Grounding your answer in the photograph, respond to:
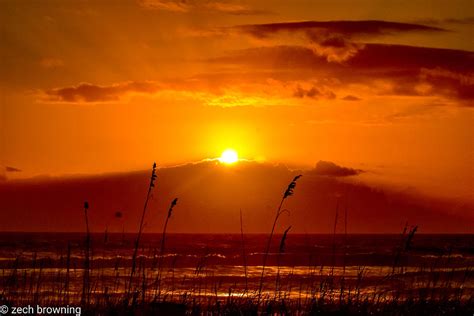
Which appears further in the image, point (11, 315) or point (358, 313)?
point (358, 313)

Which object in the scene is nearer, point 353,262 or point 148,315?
point 148,315

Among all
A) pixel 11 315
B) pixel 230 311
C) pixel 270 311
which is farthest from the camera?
pixel 230 311

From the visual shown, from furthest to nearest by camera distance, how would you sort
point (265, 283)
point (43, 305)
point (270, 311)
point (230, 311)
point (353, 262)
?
point (353, 262), point (265, 283), point (43, 305), point (230, 311), point (270, 311)

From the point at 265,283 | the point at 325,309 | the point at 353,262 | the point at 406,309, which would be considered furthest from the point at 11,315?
the point at 353,262

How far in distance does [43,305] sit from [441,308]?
6.39m

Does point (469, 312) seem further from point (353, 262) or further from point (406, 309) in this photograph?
point (353, 262)

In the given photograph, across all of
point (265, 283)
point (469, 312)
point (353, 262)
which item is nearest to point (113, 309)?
point (469, 312)

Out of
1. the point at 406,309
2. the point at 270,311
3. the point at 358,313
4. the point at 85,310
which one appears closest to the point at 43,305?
the point at 85,310

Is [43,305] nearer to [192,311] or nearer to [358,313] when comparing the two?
[192,311]

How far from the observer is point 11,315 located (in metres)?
8.84

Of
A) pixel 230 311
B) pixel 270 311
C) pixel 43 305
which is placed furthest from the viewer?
pixel 43 305

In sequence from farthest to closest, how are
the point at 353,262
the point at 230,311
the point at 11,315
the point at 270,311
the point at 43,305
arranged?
the point at 353,262, the point at 43,305, the point at 230,311, the point at 270,311, the point at 11,315

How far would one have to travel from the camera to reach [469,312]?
10.2 meters

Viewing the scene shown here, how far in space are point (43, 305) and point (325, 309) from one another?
4586 millimetres
